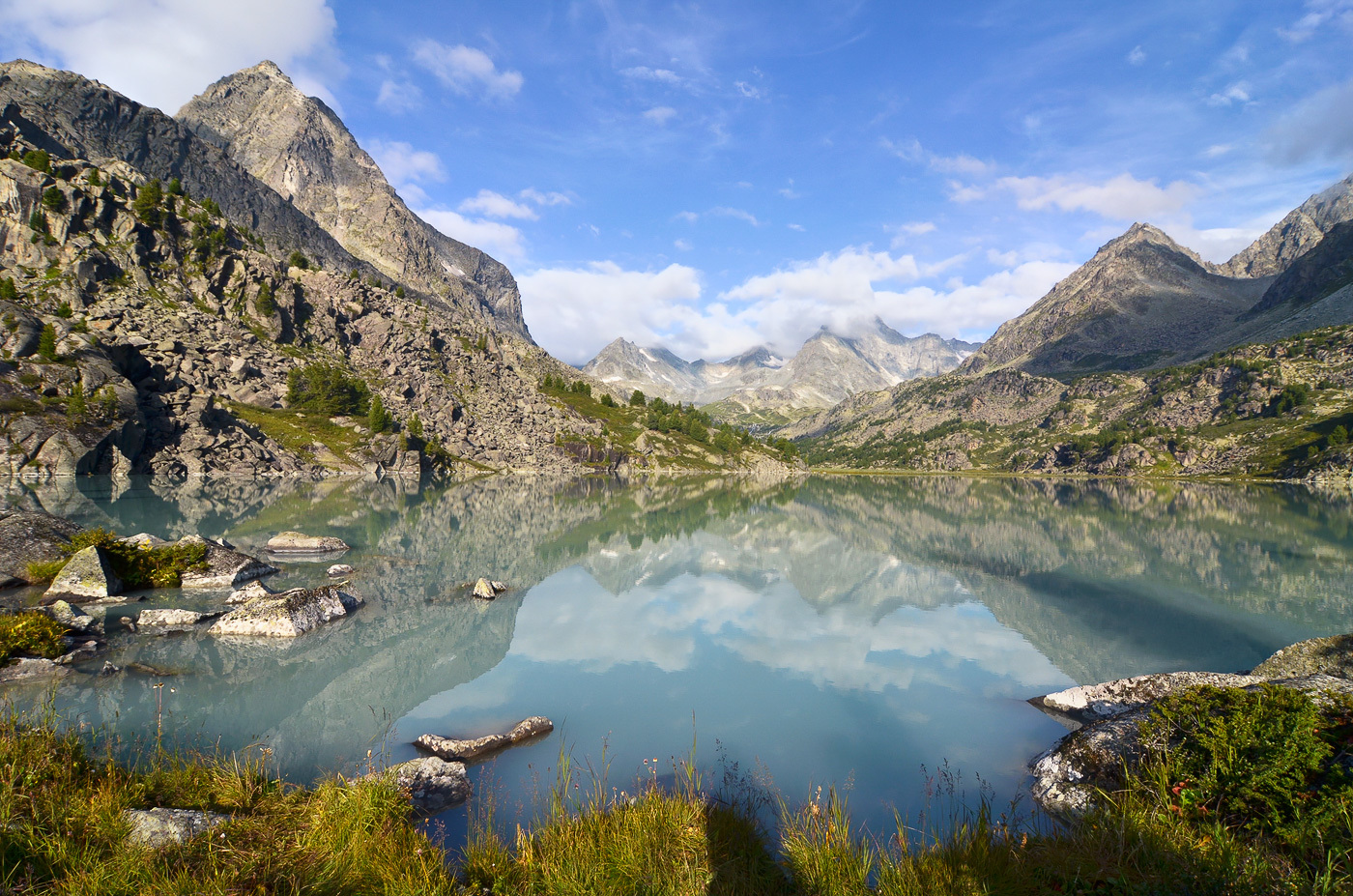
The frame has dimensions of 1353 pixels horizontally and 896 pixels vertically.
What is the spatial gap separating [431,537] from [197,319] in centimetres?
14331

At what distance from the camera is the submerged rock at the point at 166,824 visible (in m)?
7.49

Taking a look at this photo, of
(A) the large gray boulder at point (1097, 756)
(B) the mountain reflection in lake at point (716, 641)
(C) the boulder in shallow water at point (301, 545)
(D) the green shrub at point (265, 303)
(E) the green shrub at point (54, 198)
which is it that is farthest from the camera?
(D) the green shrub at point (265, 303)

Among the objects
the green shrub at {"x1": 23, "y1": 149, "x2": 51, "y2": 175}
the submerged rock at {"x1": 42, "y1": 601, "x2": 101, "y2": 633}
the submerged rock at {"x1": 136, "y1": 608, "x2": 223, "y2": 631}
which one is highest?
the green shrub at {"x1": 23, "y1": 149, "x2": 51, "y2": 175}

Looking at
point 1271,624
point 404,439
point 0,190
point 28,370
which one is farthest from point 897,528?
point 0,190

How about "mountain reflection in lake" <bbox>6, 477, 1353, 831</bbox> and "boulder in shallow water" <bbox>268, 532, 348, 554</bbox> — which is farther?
"boulder in shallow water" <bbox>268, 532, 348, 554</bbox>

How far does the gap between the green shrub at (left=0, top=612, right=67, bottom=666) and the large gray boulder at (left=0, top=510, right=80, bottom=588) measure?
9025mm

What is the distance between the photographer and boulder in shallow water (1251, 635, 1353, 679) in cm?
1540

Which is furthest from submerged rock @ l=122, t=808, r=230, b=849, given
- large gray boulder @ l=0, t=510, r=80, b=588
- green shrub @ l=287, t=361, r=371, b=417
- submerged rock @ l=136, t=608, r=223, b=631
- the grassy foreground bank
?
green shrub @ l=287, t=361, r=371, b=417

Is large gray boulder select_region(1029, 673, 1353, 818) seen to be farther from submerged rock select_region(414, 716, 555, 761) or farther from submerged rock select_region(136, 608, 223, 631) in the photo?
submerged rock select_region(136, 608, 223, 631)

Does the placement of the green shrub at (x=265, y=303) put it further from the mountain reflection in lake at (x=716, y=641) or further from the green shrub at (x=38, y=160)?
the mountain reflection in lake at (x=716, y=641)

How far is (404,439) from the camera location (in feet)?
472

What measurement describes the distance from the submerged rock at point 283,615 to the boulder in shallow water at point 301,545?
602 inches

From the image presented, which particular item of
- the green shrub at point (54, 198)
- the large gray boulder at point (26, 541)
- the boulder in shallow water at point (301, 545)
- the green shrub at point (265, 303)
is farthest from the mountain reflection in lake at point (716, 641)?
the green shrub at point (54, 198)

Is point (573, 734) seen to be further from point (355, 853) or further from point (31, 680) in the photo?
point (31, 680)
